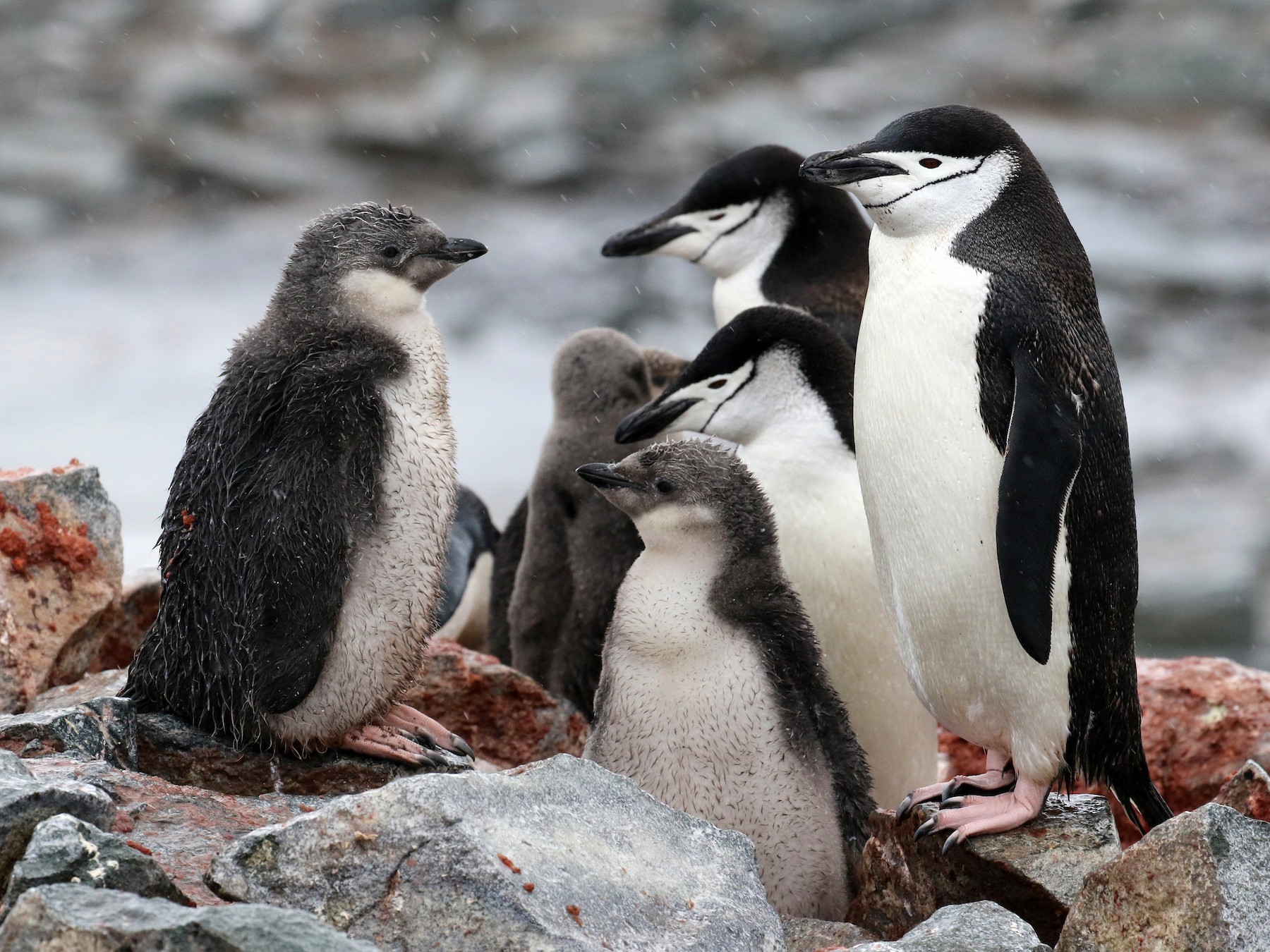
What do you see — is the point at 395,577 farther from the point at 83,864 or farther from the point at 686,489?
the point at 83,864

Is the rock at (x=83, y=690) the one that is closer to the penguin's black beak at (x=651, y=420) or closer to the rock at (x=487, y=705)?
the rock at (x=487, y=705)

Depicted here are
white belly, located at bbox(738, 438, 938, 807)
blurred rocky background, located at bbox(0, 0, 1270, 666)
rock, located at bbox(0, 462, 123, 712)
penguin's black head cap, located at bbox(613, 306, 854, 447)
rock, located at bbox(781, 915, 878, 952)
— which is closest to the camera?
rock, located at bbox(781, 915, 878, 952)

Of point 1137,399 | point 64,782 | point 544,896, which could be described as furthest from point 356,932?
point 1137,399

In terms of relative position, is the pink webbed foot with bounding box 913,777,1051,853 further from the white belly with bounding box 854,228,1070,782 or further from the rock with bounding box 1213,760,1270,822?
the rock with bounding box 1213,760,1270,822

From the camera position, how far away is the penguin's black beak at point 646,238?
5594mm

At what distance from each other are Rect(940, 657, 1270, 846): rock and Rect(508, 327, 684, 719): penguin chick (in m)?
1.47

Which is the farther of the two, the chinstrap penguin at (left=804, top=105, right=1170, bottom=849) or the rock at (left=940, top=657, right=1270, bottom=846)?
the rock at (left=940, top=657, right=1270, bottom=846)

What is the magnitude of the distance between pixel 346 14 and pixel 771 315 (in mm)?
16686

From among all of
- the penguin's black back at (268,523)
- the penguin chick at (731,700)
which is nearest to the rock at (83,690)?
the penguin's black back at (268,523)

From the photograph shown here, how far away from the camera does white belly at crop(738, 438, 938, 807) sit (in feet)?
13.4

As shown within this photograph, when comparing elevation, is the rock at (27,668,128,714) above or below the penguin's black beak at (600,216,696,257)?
below

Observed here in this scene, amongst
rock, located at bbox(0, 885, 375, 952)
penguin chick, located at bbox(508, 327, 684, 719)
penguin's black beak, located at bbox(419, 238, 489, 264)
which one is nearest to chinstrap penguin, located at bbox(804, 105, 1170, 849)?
penguin's black beak, located at bbox(419, 238, 489, 264)

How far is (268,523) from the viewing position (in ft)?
9.52

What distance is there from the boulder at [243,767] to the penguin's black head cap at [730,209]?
2.81 m
